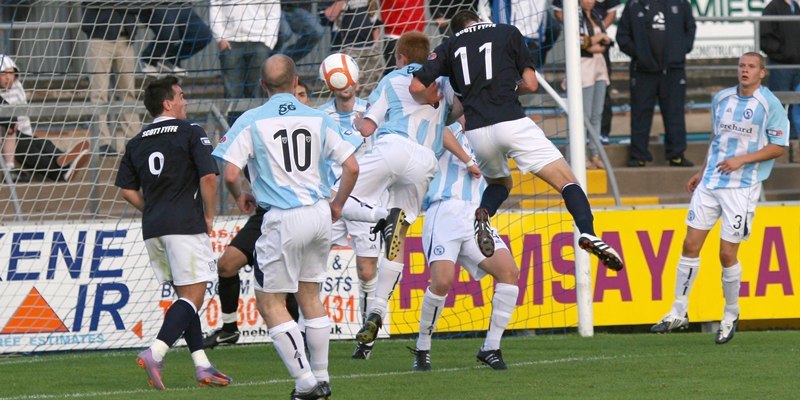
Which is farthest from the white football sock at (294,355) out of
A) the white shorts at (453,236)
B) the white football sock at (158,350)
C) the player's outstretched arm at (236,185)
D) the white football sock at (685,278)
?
the white football sock at (685,278)

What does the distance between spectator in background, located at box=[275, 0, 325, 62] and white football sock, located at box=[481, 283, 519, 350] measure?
4670 mm

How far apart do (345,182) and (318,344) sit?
3.16 ft

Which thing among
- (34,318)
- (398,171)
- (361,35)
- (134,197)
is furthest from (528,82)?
(34,318)

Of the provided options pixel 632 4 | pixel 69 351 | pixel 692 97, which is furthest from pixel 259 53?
pixel 692 97

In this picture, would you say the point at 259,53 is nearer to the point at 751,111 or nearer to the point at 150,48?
the point at 150,48

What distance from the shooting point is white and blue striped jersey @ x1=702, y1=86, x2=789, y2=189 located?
38.6ft

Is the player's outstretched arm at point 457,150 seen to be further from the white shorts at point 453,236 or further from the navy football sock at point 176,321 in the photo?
the navy football sock at point 176,321

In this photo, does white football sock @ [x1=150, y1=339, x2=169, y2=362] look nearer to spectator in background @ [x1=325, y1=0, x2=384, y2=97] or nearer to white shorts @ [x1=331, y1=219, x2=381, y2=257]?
white shorts @ [x1=331, y1=219, x2=381, y2=257]

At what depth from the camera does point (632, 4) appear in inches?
618

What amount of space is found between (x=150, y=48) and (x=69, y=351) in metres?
3.10

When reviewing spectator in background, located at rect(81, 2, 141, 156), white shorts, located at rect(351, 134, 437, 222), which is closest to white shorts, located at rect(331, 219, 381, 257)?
white shorts, located at rect(351, 134, 437, 222)

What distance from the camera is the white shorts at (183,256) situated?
9438 millimetres

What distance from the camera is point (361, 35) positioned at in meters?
13.8

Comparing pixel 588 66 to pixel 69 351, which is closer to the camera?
pixel 69 351
